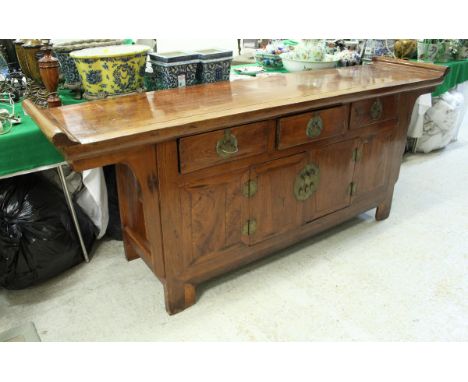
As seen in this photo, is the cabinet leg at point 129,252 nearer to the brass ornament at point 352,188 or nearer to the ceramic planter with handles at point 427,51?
the brass ornament at point 352,188

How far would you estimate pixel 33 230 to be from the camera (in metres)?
1.64

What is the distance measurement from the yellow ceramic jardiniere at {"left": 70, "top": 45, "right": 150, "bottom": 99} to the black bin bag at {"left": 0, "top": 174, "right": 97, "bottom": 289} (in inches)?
18.4

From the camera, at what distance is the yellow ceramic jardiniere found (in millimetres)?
1533

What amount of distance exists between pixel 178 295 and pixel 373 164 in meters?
1.13

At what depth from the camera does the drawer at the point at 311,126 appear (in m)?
1.55

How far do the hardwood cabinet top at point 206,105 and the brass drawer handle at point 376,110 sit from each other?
0.25 feet

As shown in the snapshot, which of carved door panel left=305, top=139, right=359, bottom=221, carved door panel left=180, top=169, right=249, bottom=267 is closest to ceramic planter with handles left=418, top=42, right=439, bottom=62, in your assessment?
carved door panel left=305, top=139, right=359, bottom=221

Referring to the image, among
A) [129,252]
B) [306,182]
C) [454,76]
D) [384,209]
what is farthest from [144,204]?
[454,76]

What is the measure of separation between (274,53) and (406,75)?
82 cm

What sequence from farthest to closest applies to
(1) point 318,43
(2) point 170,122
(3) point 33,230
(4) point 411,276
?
(1) point 318,43 → (4) point 411,276 → (3) point 33,230 → (2) point 170,122

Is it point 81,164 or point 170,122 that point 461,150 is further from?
point 81,164

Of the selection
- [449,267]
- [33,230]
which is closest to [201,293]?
[33,230]

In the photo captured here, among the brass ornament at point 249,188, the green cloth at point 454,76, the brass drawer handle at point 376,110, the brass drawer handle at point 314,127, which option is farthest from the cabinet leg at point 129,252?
the green cloth at point 454,76

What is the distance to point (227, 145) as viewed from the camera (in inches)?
55.7
